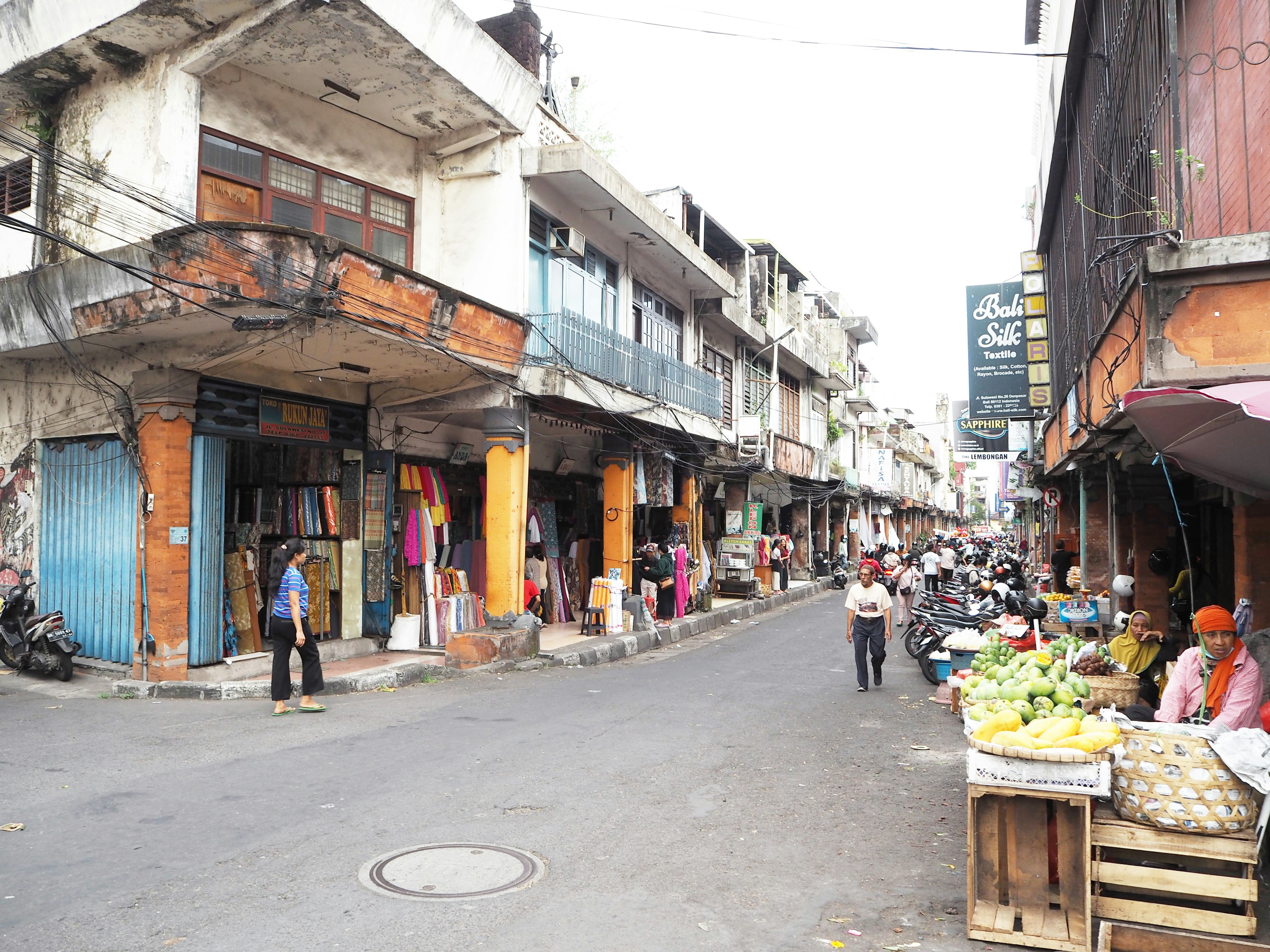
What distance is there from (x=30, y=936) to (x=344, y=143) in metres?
11.1

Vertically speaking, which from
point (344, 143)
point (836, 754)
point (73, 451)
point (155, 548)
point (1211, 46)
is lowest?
point (836, 754)

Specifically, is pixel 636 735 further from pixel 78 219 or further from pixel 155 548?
pixel 78 219

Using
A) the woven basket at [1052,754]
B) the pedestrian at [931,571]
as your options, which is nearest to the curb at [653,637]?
the pedestrian at [931,571]

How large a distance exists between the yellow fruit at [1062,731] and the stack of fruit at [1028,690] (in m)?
0.28

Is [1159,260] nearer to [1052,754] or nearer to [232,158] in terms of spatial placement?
[1052,754]

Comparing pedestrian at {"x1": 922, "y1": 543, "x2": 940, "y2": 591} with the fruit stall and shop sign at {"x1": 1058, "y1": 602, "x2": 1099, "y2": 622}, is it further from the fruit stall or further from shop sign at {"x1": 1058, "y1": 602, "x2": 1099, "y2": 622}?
the fruit stall

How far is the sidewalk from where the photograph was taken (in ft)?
34.8

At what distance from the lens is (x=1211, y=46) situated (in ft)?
23.4

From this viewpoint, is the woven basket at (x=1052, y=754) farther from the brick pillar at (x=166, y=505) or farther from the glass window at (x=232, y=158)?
the glass window at (x=232, y=158)

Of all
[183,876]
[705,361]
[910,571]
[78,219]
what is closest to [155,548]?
[78,219]

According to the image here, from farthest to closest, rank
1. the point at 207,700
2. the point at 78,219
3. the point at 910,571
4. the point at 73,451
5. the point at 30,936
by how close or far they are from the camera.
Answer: the point at 910,571, the point at 73,451, the point at 78,219, the point at 207,700, the point at 30,936

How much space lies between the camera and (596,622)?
16750 mm

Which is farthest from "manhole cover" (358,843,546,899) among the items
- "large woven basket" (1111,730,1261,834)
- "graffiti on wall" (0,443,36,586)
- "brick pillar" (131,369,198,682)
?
"graffiti on wall" (0,443,36,586)

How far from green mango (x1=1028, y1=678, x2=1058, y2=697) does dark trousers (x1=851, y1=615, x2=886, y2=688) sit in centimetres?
538
